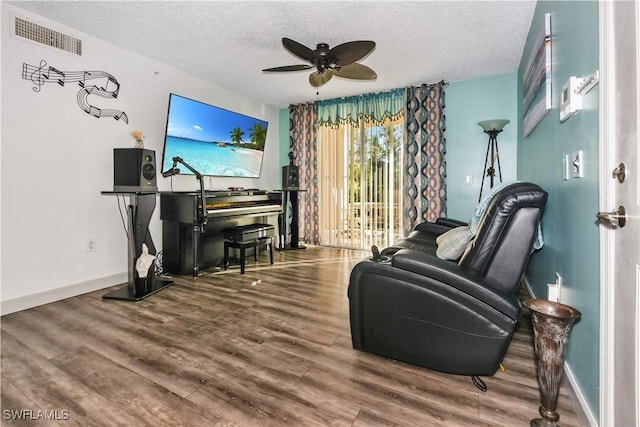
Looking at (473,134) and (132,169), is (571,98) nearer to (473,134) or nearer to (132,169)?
(473,134)

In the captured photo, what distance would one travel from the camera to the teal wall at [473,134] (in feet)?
13.1

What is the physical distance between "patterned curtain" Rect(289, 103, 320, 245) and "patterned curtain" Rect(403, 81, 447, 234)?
5.21ft

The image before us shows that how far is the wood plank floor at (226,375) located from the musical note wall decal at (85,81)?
6.13 feet

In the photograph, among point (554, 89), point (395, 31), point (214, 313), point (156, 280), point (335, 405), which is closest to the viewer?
point (335, 405)

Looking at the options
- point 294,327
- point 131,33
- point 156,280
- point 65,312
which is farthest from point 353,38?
point 65,312

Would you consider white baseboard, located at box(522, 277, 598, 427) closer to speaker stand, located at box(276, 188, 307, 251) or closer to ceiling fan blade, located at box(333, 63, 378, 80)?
ceiling fan blade, located at box(333, 63, 378, 80)

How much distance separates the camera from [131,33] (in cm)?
294

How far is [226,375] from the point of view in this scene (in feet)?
5.33

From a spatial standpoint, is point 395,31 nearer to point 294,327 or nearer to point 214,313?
point 294,327

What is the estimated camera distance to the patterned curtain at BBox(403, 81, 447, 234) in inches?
169

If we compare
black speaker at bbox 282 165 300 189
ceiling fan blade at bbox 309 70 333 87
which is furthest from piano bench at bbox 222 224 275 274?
ceiling fan blade at bbox 309 70 333 87

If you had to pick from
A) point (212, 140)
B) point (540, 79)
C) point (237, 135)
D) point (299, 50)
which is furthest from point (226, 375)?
point (237, 135)

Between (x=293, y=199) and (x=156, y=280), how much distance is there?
254cm

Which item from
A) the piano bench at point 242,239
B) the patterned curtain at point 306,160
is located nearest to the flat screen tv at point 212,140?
the patterned curtain at point 306,160
